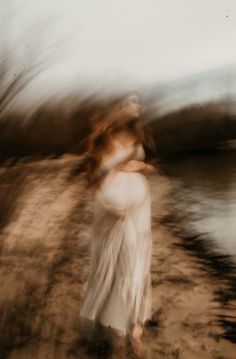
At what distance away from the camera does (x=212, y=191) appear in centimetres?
210

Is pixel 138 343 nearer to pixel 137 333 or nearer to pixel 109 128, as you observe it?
pixel 137 333

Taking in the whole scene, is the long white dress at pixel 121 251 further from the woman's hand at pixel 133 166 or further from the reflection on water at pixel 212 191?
the reflection on water at pixel 212 191

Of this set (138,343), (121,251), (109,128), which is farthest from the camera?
(109,128)

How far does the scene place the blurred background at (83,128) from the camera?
215cm

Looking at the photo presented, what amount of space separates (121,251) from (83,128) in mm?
594

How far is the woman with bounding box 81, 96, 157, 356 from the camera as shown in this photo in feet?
6.95

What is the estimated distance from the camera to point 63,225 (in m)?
2.29

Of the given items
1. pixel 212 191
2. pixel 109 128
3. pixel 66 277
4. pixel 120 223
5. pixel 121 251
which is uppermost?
pixel 109 128

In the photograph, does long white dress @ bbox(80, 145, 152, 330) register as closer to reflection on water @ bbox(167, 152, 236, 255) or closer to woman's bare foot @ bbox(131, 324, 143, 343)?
woman's bare foot @ bbox(131, 324, 143, 343)

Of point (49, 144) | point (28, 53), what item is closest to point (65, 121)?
point (49, 144)

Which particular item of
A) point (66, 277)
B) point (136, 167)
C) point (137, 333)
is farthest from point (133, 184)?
point (137, 333)

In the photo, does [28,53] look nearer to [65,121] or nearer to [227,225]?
[65,121]

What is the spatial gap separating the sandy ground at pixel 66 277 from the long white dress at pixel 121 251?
4 cm

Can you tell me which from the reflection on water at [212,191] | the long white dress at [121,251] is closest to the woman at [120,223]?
the long white dress at [121,251]
